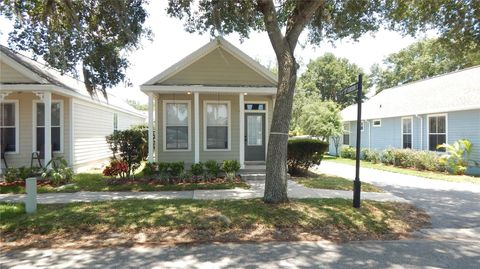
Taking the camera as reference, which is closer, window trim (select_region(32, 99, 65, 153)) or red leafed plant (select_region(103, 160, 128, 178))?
red leafed plant (select_region(103, 160, 128, 178))

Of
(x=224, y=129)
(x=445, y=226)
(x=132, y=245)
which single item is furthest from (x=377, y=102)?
(x=132, y=245)

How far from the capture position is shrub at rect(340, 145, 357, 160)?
26.0 metres

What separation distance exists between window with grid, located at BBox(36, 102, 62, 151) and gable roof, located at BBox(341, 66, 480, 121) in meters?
17.8

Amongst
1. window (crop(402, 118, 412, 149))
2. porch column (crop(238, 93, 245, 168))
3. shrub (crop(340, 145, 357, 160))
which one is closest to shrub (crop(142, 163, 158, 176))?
porch column (crop(238, 93, 245, 168))

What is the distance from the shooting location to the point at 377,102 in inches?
1059

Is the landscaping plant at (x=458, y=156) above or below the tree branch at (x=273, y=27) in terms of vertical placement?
below

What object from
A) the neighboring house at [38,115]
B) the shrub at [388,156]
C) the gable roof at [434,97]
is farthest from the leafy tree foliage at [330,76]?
the neighboring house at [38,115]

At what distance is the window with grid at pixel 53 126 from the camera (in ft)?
45.1

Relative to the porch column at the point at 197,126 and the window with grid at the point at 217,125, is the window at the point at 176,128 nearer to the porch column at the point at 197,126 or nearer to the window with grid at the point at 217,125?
the window with grid at the point at 217,125

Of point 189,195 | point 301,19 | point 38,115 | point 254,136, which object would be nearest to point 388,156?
point 254,136

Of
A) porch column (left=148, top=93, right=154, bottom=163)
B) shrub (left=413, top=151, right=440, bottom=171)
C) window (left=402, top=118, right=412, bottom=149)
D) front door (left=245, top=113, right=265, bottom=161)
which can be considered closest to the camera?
porch column (left=148, top=93, right=154, bottom=163)

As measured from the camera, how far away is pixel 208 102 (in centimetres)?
1416

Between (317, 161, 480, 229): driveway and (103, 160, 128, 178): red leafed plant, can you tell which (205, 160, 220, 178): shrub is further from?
(317, 161, 480, 229): driveway

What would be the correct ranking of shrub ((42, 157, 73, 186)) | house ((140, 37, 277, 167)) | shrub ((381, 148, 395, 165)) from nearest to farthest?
1. shrub ((42, 157, 73, 186))
2. house ((140, 37, 277, 167))
3. shrub ((381, 148, 395, 165))
